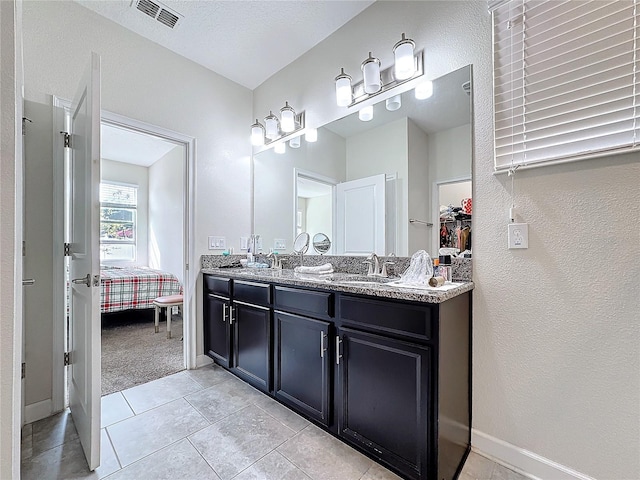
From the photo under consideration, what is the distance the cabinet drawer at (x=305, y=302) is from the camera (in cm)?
156

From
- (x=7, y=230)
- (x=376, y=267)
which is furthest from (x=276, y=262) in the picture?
(x=7, y=230)

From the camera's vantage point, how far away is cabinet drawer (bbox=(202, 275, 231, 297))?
2.31 m

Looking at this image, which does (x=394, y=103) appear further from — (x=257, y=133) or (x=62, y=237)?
(x=62, y=237)

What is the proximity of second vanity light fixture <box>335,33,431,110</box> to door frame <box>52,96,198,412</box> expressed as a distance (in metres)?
1.43

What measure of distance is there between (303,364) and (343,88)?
74.4 inches

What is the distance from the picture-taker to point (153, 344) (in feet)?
10.5

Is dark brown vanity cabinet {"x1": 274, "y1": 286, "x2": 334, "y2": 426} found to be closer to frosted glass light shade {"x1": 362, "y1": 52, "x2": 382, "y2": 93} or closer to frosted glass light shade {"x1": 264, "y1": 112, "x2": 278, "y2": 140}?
frosted glass light shade {"x1": 362, "y1": 52, "x2": 382, "y2": 93}

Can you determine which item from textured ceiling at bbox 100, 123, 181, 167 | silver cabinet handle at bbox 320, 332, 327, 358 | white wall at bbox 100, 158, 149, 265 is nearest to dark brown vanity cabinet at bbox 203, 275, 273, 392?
silver cabinet handle at bbox 320, 332, 327, 358

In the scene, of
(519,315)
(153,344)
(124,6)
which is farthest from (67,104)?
(519,315)

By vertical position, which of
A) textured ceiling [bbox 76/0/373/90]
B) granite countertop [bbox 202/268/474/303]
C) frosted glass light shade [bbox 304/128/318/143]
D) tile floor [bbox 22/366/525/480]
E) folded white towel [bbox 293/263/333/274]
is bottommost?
tile floor [bbox 22/366/525/480]

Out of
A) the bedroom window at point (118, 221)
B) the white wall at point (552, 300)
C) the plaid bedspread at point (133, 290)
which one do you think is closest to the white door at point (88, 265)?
the white wall at point (552, 300)

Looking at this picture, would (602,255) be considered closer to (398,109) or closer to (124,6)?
(398,109)

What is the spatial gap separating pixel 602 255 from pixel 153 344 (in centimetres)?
380

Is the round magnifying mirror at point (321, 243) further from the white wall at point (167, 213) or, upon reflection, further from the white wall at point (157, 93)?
the white wall at point (167, 213)
